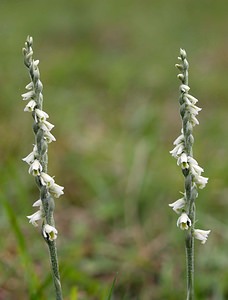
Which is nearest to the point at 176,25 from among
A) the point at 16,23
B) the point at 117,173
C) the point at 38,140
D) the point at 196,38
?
the point at 196,38

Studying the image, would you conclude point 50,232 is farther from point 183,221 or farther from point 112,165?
point 112,165

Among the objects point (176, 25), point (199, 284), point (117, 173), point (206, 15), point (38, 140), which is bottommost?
point (38, 140)

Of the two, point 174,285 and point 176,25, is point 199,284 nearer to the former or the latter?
point 174,285

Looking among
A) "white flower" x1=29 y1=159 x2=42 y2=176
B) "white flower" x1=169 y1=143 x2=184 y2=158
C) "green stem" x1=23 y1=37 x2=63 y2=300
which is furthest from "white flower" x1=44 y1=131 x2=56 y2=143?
"white flower" x1=169 y1=143 x2=184 y2=158

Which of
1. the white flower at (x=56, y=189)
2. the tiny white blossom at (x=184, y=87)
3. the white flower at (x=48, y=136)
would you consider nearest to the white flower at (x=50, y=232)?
the white flower at (x=56, y=189)

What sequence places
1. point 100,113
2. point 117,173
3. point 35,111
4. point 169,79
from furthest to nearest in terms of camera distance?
point 169,79 < point 100,113 < point 117,173 < point 35,111

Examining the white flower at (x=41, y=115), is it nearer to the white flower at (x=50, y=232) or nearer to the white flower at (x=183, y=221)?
the white flower at (x=50, y=232)

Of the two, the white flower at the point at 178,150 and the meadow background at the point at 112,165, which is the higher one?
the meadow background at the point at 112,165
